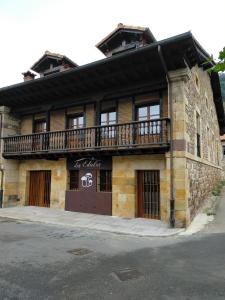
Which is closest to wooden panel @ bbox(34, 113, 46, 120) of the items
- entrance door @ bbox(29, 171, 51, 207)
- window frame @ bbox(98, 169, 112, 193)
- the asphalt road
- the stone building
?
the stone building

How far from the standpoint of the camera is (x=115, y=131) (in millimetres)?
10680

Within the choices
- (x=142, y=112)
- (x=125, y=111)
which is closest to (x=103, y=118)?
(x=125, y=111)

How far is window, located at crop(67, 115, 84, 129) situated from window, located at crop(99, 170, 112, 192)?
9.47ft

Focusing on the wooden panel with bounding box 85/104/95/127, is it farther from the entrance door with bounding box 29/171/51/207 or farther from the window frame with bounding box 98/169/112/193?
the entrance door with bounding box 29/171/51/207

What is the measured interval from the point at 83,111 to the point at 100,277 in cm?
916

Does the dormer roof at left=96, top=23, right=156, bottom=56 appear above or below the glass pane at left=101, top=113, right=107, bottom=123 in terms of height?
above

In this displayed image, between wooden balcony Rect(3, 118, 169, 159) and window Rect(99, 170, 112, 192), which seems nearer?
wooden balcony Rect(3, 118, 169, 159)

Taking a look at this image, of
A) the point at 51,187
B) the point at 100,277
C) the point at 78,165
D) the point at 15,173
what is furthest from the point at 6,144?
the point at 100,277

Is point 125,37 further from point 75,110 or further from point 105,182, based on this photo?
Answer: point 105,182

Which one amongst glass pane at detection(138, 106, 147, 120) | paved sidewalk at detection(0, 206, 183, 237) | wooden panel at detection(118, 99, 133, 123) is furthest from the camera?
wooden panel at detection(118, 99, 133, 123)

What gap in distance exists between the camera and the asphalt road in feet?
12.7

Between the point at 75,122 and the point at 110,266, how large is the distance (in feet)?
29.6

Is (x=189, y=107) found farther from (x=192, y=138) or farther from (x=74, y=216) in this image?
(x=74, y=216)

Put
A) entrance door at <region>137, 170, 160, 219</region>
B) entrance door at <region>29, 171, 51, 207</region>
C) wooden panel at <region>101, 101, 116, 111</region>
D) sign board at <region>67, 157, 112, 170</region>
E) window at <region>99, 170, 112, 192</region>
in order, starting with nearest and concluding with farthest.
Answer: entrance door at <region>137, 170, 160, 219</region>
sign board at <region>67, 157, 112, 170</region>
window at <region>99, 170, 112, 192</region>
wooden panel at <region>101, 101, 116, 111</region>
entrance door at <region>29, 171, 51, 207</region>
